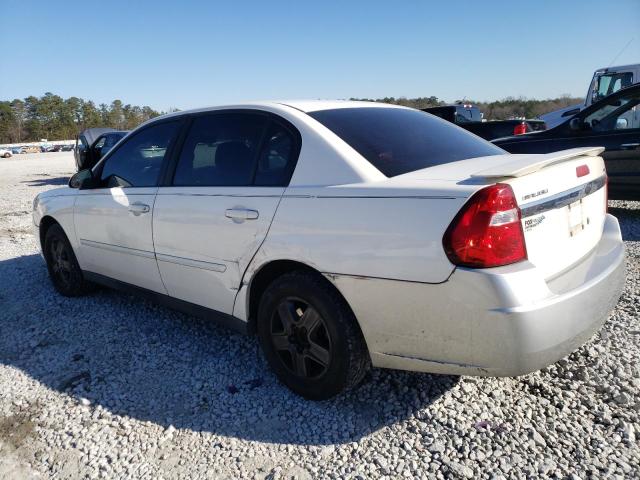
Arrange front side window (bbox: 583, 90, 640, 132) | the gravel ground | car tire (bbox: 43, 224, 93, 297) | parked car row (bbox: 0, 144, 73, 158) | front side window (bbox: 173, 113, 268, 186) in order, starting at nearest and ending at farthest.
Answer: the gravel ground
front side window (bbox: 173, 113, 268, 186)
car tire (bbox: 43, 224, 93, 297)
front side window (bbox: 583, 90, 640, 132)
parked car row (bbox: 0, 144, 73, 158)

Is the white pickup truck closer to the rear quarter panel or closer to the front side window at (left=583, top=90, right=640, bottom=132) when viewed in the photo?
the front side window at (left=583, top=90, right=640, bottom=132)

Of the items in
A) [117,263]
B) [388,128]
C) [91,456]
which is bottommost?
[91,456]

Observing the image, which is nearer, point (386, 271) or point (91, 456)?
point (386, 271)

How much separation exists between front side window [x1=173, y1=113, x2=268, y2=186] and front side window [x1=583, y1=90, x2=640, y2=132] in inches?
205

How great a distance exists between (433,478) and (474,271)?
35.2 inches

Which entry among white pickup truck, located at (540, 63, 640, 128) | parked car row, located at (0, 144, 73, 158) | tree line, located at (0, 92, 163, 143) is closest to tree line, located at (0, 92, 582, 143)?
tree line, located at (0, 92, 163, 143)

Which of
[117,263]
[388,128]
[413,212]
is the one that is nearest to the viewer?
[413,212]

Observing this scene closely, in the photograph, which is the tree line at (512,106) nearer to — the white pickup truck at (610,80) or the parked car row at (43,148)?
the white pickup truck at (610,80)

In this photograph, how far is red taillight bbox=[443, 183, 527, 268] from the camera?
6.30ft

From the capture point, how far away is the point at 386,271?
2.11 metres

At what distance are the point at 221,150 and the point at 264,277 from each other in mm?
887

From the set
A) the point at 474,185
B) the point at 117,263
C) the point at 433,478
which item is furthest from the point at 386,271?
the point at 117,263

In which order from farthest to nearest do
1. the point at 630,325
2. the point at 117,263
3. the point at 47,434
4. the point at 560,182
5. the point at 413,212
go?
the point at 117,263
the point at 630,325
the point at 47,434
the point at 560,182
the point at 413,212

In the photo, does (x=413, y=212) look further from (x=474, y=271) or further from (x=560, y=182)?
(x=560, y=182)
